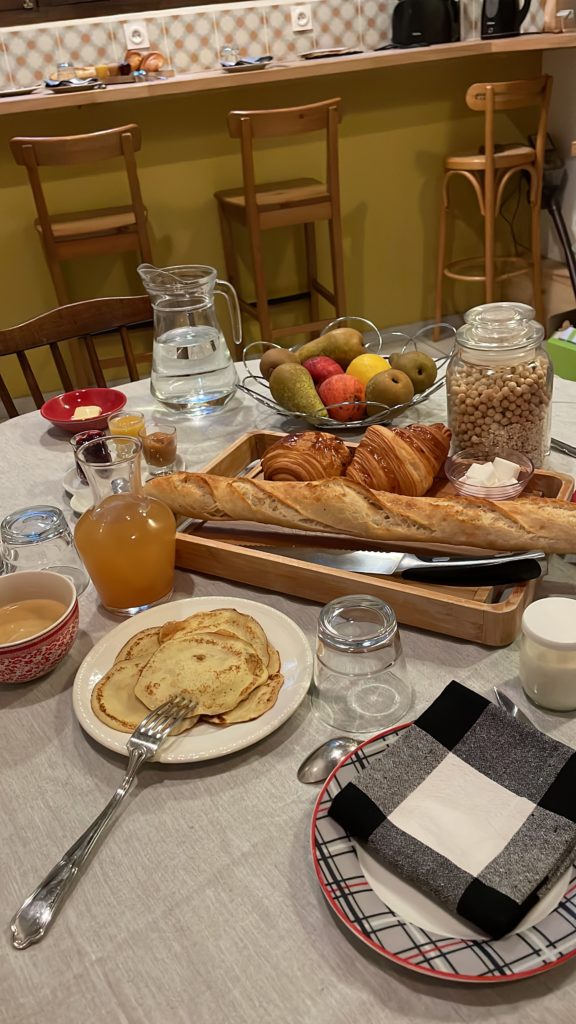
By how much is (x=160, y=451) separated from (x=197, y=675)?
0.50 meters

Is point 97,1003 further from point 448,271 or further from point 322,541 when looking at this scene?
point 448,271

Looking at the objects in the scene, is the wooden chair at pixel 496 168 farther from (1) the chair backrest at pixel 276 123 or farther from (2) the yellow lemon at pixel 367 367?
(2) the yellow lemon at pixel 367 367

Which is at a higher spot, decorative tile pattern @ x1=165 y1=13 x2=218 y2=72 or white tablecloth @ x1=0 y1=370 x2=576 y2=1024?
decorative tile pattern @ x1=165 y1=13 x2=218 y2=72

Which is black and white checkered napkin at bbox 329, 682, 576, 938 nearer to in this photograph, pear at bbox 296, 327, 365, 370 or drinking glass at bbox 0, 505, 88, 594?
drinking glass at bbox 0, 505, 88, 594

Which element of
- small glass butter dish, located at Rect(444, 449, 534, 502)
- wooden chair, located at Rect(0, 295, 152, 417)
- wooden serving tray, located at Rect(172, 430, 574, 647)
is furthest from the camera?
wooden chair, located at Rect(0, 295, 152, 417)

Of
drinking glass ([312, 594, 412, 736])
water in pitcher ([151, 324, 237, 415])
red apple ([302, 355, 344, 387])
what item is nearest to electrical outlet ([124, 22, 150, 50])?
water in pitcher ([151, 324, 237, 415])

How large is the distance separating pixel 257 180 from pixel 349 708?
9.79ft

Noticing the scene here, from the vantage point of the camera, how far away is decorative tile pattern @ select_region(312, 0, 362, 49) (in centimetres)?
331

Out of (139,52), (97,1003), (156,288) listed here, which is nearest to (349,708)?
(97,1003)

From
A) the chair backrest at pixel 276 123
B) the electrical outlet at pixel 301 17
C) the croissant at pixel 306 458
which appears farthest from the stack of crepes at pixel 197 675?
the electrical outlet at pixel 301 17

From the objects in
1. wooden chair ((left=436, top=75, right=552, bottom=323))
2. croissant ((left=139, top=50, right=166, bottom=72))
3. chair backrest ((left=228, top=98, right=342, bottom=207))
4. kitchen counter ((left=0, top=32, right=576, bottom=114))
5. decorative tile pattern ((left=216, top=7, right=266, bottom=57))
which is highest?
decorative tile pattern ((left=216, top=7, right=266, bottom=57))

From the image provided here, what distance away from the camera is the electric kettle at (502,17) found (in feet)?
10.6

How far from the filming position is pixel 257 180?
327 centimetres

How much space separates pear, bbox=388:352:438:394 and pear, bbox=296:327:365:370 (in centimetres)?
10
